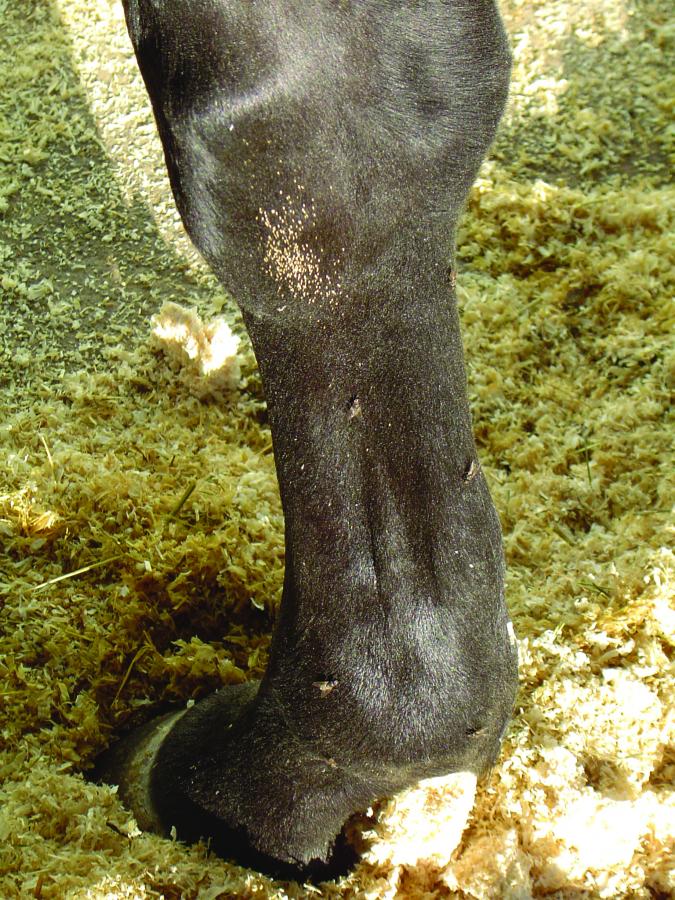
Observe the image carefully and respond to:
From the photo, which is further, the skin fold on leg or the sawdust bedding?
the sawdust bedding

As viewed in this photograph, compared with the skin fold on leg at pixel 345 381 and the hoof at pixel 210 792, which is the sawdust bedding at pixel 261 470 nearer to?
the hoof at pixel 210 792

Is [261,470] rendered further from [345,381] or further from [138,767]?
[345,381]

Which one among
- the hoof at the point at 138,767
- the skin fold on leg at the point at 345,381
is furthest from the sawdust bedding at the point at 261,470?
the skin fold on leg at the point at 345,381

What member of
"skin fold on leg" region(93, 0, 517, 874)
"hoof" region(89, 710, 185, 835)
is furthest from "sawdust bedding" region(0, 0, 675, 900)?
"skin fold on leg" region(93, 0, 517, 874)

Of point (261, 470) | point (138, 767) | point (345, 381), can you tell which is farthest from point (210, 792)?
point (261, 470)

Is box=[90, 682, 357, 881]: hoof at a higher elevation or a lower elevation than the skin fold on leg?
lower

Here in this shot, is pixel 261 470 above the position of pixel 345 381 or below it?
below

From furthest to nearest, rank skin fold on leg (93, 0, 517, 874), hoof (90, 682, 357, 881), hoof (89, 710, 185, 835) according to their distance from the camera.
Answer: hoof (89, 710, 185, 835)
hoof (90, 682, 357, 881)
skin fold on leg (93, 0, 517, 874)

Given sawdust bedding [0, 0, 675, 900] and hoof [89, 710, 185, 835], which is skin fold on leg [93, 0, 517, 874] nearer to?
hoof [89, 710, 185, 835]
